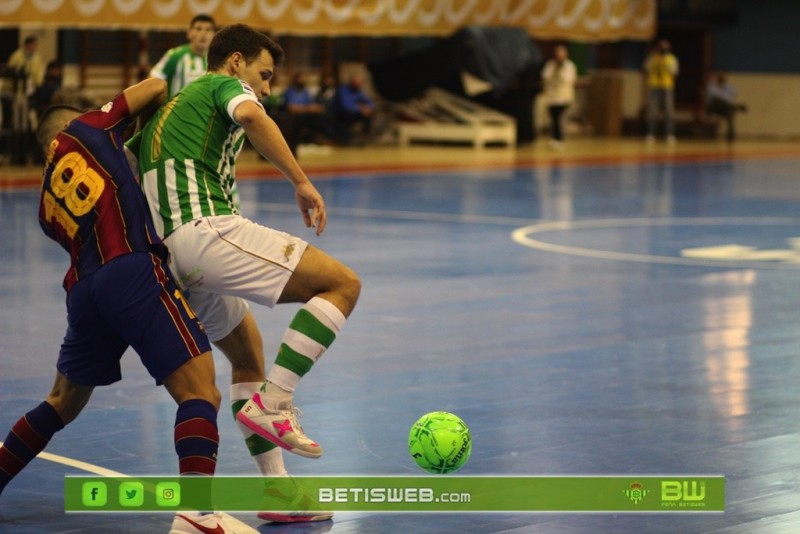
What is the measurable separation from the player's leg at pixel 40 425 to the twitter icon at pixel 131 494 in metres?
0.43

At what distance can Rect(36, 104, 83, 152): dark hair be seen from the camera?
625cm

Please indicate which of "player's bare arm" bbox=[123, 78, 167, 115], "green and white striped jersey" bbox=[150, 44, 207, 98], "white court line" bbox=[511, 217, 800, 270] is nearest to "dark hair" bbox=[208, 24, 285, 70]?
"player's bare arm" bbox=[123, 78, 167, 115]

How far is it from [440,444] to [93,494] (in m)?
1.46

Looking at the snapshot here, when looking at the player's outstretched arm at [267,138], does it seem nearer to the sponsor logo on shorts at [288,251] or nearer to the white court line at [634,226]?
the sponsor logo on shorts at [288,251]

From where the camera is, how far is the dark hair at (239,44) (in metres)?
6.01

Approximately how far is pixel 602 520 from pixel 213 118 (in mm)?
2230

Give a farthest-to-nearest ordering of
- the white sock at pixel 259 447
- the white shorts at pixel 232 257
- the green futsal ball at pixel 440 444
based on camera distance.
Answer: the green futsal ball at pixel 440 444
the white sock at pixel 259 447
the white shorts at pixel 232 257

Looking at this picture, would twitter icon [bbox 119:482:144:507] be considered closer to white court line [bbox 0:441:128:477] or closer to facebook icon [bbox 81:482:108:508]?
facebook icon [bbox 81:482:108:508]

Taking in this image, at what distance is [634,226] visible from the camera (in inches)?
692

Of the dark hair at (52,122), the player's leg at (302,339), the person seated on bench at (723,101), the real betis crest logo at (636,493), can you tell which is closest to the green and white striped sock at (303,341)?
the player's leg at (302,339)

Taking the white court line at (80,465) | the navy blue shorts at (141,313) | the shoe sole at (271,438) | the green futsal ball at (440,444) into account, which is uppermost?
the navy blue shorts at (141,313)

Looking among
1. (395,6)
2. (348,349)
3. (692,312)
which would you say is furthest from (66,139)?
(395,6)

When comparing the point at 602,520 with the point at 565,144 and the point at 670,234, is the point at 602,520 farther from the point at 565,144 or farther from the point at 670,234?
the point at 565,144

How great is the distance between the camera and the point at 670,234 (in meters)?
16.8
